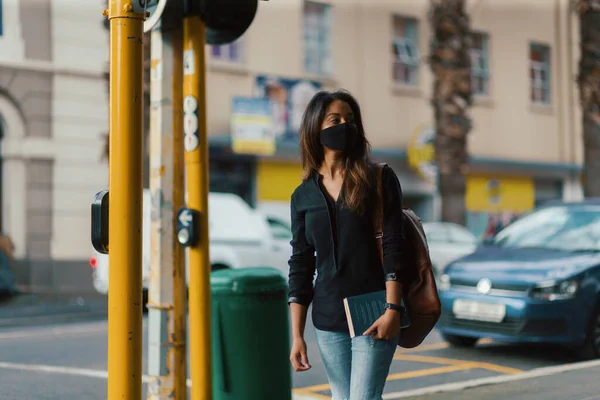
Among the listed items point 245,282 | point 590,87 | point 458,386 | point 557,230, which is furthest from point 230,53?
point 245,282

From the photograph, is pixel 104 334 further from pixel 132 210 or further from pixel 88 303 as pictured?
pixel 132 210

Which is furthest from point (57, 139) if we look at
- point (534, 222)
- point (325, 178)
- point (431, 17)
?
point (325, 178)

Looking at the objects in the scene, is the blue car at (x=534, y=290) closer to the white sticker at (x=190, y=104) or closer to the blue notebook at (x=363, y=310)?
the white sticker at (x=190, y=104)

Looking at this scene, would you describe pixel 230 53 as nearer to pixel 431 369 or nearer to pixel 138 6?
pixel 431 369

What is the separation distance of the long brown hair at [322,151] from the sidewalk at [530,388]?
10.3 ft

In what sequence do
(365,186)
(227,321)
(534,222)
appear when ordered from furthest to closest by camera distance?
(534,222), (227,321), (365,186)

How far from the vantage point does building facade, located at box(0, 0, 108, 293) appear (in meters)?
18.1

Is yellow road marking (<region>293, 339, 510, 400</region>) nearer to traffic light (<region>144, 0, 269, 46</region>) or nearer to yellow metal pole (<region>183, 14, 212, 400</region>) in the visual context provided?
yellow metal pole (<region>183, 14, 212, 400</region>)

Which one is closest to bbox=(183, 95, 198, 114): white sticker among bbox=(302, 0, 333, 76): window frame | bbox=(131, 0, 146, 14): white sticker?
bbox=(131, 0, 146, 14): white sticker

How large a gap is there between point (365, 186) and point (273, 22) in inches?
721

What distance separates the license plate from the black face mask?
5.12 m

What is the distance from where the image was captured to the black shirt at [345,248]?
3.53m

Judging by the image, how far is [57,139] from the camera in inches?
731

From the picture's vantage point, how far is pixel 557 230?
30.8 feet
